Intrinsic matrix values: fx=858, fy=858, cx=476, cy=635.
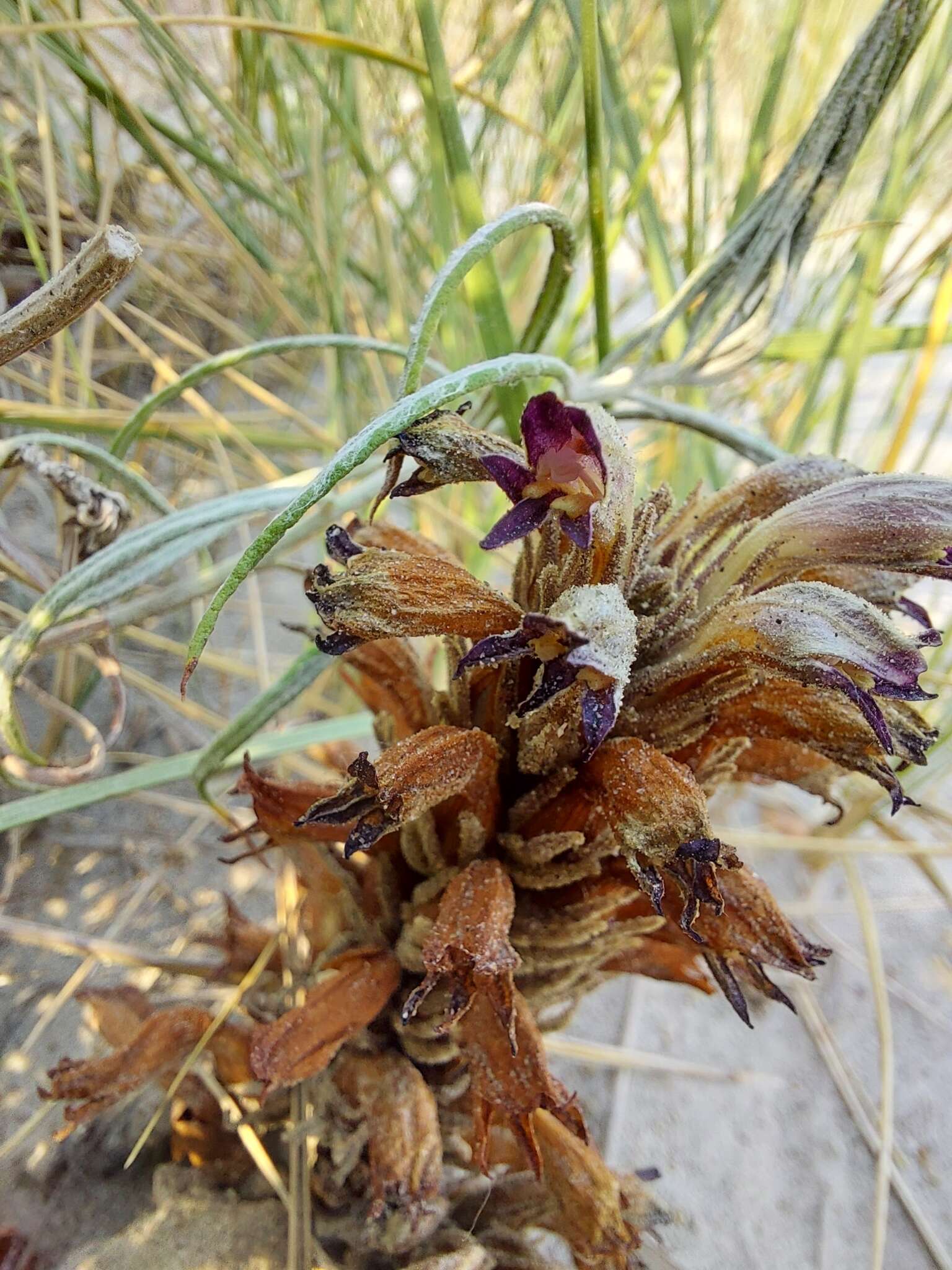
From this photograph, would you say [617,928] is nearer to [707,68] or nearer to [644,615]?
[644,615]

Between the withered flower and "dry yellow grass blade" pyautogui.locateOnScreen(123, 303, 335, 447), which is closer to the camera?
the withered flower

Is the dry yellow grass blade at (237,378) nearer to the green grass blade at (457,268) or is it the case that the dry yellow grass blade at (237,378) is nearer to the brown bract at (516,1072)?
the green grass blade at (457,268)

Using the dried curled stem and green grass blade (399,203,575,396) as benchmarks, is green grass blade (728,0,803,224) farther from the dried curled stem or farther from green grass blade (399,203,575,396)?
the dried curled stem

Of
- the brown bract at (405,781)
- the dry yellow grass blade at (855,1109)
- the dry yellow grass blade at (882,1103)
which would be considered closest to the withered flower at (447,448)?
the brown bract at (405,781)

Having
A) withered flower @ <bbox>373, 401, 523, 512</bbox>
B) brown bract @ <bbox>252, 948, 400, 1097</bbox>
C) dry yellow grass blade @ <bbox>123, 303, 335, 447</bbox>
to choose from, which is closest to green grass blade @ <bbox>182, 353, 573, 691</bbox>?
withered flower @ <bbox>373, 401, 523, 512</bbox>

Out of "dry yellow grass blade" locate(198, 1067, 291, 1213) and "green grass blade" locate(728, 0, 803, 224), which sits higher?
"green grass blade" locate(728, 0, 803, 224)
